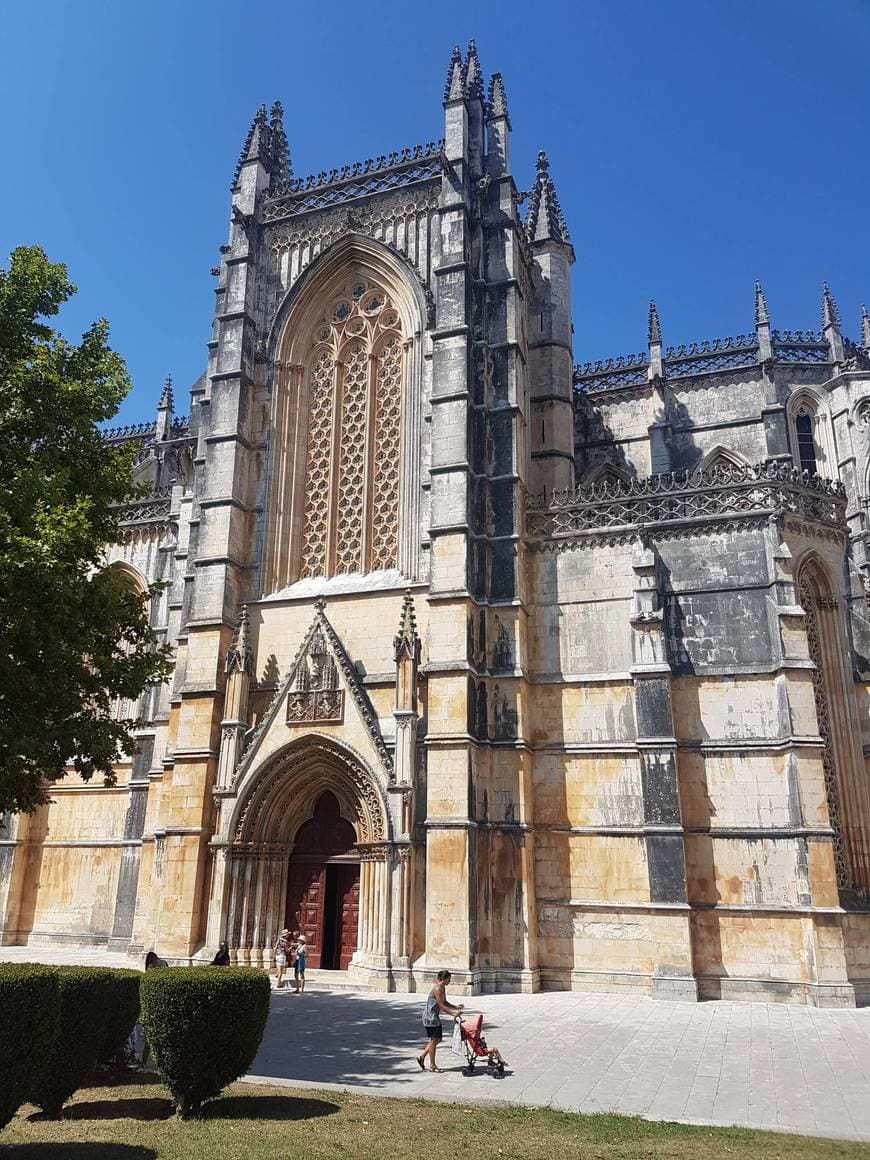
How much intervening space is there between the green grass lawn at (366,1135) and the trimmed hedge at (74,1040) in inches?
10.1

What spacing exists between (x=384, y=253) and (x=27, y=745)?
17.3 metres

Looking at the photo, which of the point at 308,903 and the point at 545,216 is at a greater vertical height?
the point at 545,216

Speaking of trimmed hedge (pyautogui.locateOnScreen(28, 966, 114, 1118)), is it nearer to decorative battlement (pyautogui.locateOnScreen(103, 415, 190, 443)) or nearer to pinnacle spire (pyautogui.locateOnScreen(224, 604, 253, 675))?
pinnacle spire (pyautogui.locateOnScreen(224, 604, 253, 675))

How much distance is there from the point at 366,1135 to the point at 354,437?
18.8 meters

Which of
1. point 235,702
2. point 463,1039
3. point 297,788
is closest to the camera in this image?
point 463,1039

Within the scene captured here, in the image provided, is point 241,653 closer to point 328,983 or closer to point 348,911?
point 348,911

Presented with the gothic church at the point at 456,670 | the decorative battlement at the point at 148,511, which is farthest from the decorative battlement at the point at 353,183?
the decorative battlement at the point at 148,511

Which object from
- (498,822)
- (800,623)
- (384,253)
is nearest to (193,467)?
(384,253)

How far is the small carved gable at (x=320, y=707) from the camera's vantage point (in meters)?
20.6

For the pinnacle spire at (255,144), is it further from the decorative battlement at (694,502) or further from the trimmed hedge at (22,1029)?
the trimmed hedge at (22,1029)

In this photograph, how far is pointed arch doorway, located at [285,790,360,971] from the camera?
20828 millimetres

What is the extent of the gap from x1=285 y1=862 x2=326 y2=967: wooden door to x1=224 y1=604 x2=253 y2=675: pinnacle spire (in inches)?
196

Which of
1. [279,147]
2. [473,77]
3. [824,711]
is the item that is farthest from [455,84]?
[824,711]

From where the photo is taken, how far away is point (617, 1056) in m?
12.2
